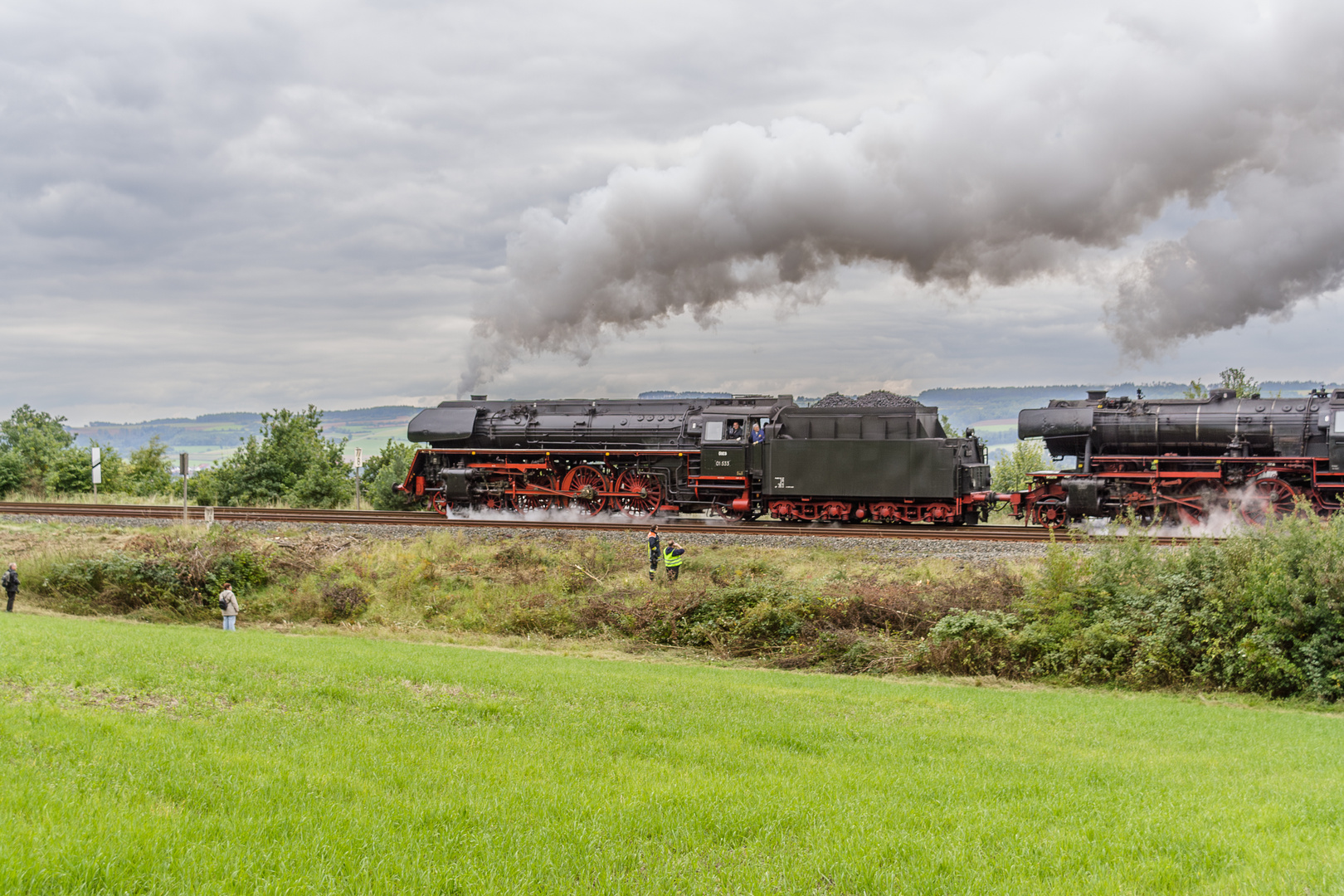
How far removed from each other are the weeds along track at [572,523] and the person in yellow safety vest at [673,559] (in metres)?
2.95

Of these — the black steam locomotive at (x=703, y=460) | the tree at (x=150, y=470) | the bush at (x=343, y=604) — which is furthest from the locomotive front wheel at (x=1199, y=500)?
the tree at (x=150, y=470)

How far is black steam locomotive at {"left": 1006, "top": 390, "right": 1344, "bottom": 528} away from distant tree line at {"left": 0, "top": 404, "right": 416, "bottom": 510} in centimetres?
2394

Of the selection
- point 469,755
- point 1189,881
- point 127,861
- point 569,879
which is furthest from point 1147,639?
point 127,861

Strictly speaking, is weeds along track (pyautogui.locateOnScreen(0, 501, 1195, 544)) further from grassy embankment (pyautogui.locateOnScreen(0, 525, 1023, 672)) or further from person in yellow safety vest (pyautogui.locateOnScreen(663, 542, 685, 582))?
person in yellow safety vest (pyautogui.locateOnScreen(663, 542, 685, 582))

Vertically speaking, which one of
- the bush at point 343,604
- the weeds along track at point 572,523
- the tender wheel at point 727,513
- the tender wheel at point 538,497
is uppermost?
the tender wheel at point 538,497

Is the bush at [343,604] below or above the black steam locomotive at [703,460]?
below

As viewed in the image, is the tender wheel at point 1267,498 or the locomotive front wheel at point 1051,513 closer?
the tender wheel at point 1267,498

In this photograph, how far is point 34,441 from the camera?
41.1 metres

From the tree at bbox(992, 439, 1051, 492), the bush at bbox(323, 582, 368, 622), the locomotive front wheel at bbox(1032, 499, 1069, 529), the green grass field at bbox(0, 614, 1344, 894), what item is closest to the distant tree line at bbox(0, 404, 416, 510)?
the bush at bbox(323, 582, 368, 622)

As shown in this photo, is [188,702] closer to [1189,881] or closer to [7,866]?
[7,866]

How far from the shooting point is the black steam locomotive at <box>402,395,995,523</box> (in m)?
23.5

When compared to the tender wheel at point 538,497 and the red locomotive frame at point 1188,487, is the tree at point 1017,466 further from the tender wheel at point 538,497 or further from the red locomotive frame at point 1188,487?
the tender wheel at point 538,497

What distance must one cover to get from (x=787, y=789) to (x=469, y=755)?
2.60m

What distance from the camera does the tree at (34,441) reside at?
4025 centimetres
